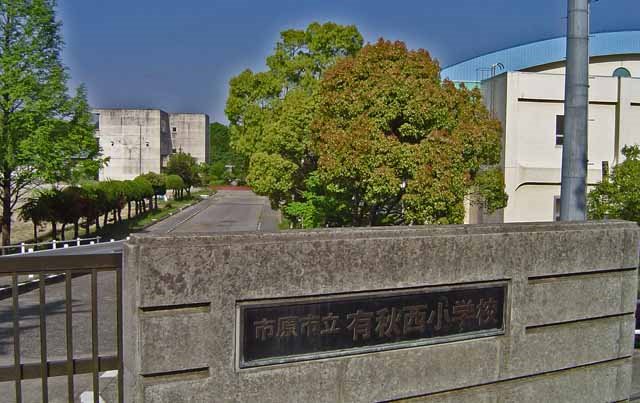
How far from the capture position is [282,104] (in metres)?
24.5

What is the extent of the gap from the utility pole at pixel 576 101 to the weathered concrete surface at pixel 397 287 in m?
0.86

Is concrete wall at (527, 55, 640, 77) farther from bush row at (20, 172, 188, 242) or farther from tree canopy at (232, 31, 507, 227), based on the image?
bush row at (20, 172, 188, 242)

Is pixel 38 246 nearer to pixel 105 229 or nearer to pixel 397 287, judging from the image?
pixel 105 229

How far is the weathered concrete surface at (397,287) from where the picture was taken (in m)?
3.66

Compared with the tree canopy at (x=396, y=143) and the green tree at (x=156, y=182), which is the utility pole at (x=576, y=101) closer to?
the tree canopy at (x=396, y=143)

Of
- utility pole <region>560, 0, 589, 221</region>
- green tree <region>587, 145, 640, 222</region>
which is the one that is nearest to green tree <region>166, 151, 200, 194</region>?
green tree <region>587, 145, 640, 222</region>

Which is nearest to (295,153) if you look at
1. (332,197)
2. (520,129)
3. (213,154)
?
(332,197)

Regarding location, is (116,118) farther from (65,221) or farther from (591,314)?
(591,314)

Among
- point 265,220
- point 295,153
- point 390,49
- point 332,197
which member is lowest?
point 265,220

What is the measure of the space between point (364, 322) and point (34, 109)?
27052mm

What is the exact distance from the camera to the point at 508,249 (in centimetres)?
479

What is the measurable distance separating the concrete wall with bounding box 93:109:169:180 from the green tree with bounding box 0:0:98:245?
55968 millimetres

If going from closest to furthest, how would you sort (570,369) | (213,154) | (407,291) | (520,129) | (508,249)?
(407,291), (508,249), (570,369), (520,129), (213,154)

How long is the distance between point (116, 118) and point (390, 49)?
243ft
